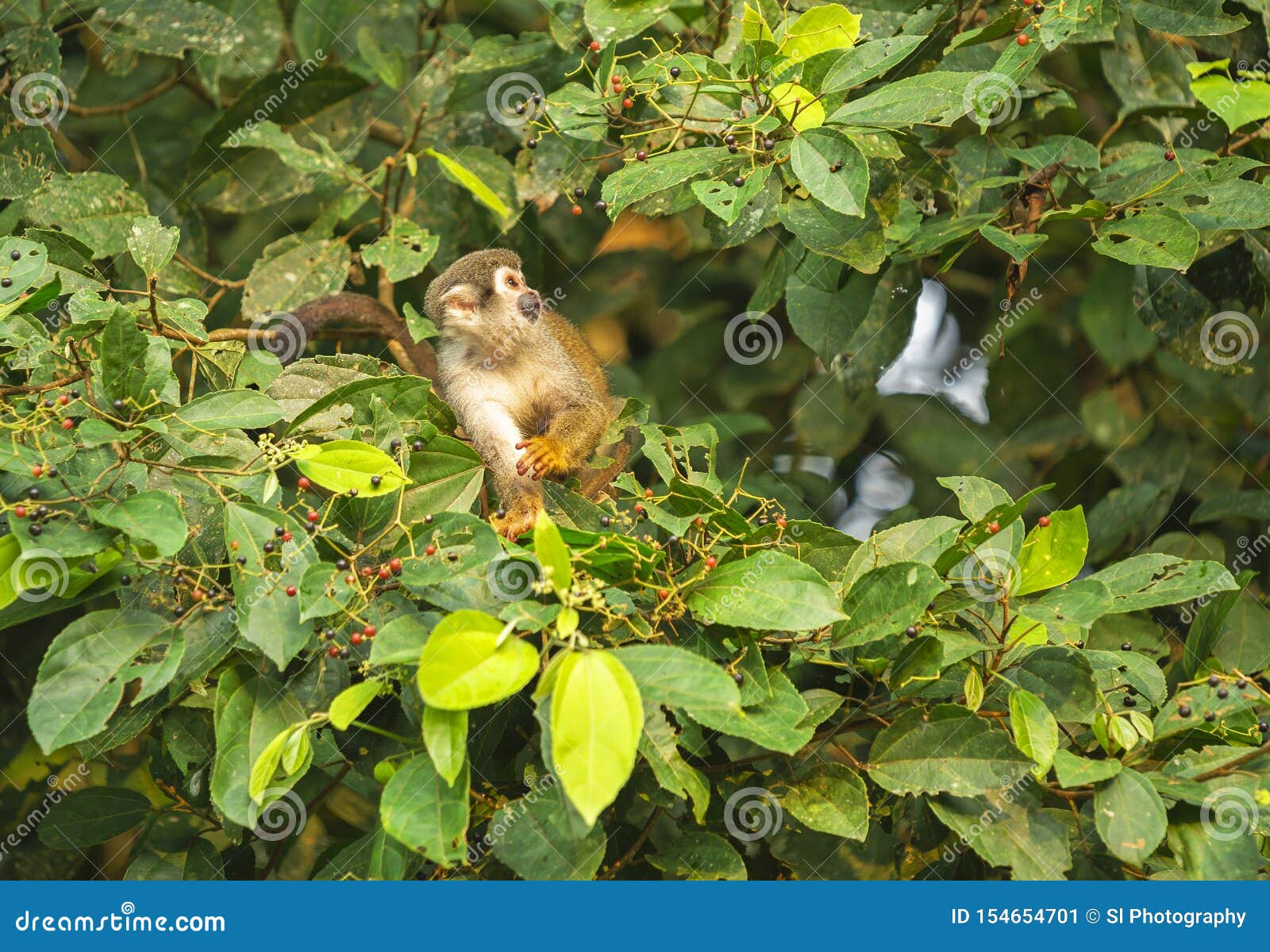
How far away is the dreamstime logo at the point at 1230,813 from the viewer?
5.99 ft

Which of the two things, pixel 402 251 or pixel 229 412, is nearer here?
pixel 229 412

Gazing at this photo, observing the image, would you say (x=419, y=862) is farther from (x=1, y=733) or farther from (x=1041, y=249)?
(x=1041, y=249)

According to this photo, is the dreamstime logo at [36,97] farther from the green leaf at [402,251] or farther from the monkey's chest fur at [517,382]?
the monkey's chest fur at [517,382]

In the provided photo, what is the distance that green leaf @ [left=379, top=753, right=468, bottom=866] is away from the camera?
1679 mm

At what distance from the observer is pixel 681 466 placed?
2527mm

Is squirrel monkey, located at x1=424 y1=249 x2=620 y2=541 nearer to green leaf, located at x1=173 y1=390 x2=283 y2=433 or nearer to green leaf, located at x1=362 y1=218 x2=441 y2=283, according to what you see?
green leaf, located at x1=362 y1=218 x2=441 y2=283

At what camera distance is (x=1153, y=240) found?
237 centimetres

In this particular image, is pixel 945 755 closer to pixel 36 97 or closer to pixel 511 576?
pixel 511 576

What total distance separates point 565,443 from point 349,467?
1.08 m

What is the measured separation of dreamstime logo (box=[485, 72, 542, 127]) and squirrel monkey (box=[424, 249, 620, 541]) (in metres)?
0.40

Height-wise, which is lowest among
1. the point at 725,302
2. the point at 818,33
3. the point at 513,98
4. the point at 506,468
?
the point at 725,302

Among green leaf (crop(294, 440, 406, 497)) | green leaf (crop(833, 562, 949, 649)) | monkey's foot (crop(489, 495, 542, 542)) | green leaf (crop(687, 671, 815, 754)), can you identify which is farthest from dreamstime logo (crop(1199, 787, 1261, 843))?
monkey's foot (crop(489, 495, 542, 542))

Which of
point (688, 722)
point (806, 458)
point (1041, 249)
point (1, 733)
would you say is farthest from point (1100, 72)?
point (1, 733)
